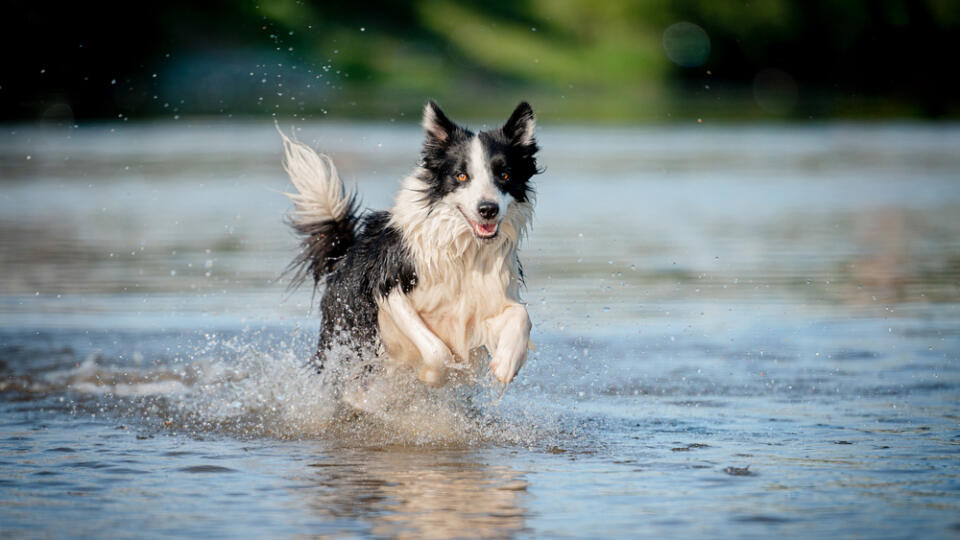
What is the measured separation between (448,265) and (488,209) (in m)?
0.53

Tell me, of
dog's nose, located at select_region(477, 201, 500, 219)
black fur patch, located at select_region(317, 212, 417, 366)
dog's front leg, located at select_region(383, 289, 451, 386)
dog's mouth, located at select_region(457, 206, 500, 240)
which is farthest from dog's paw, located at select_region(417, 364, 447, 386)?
dog's nose, located at select_region(477, 201, 500, 219)

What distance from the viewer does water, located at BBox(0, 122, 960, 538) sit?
18.0 feet

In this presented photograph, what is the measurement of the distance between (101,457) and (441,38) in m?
86.2

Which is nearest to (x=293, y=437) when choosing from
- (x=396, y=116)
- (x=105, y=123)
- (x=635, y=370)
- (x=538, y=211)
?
(x=635, y=370)

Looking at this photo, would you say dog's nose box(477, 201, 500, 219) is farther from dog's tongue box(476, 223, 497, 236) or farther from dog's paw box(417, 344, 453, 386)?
dog's paw box(417, 344, 453, 386)

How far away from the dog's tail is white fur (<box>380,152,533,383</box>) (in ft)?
2.22

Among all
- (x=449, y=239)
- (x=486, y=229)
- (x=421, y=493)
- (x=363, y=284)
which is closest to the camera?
(x=421, y=493)

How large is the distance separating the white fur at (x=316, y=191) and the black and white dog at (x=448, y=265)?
36 centimetres

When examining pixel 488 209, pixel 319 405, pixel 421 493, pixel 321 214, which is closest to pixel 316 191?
pixel 321 214

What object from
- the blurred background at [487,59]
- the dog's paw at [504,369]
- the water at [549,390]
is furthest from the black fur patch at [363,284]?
the blurred background at [487,59]

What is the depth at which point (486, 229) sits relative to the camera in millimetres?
6793

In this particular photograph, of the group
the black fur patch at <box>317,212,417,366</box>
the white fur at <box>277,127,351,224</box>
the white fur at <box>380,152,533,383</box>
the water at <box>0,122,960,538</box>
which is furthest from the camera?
the white fur at <box>277,127,351,224</box>

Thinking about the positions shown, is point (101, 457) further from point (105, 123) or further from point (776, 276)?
point (105, 123)

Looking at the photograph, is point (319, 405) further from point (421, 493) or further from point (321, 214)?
point (421, 493)
